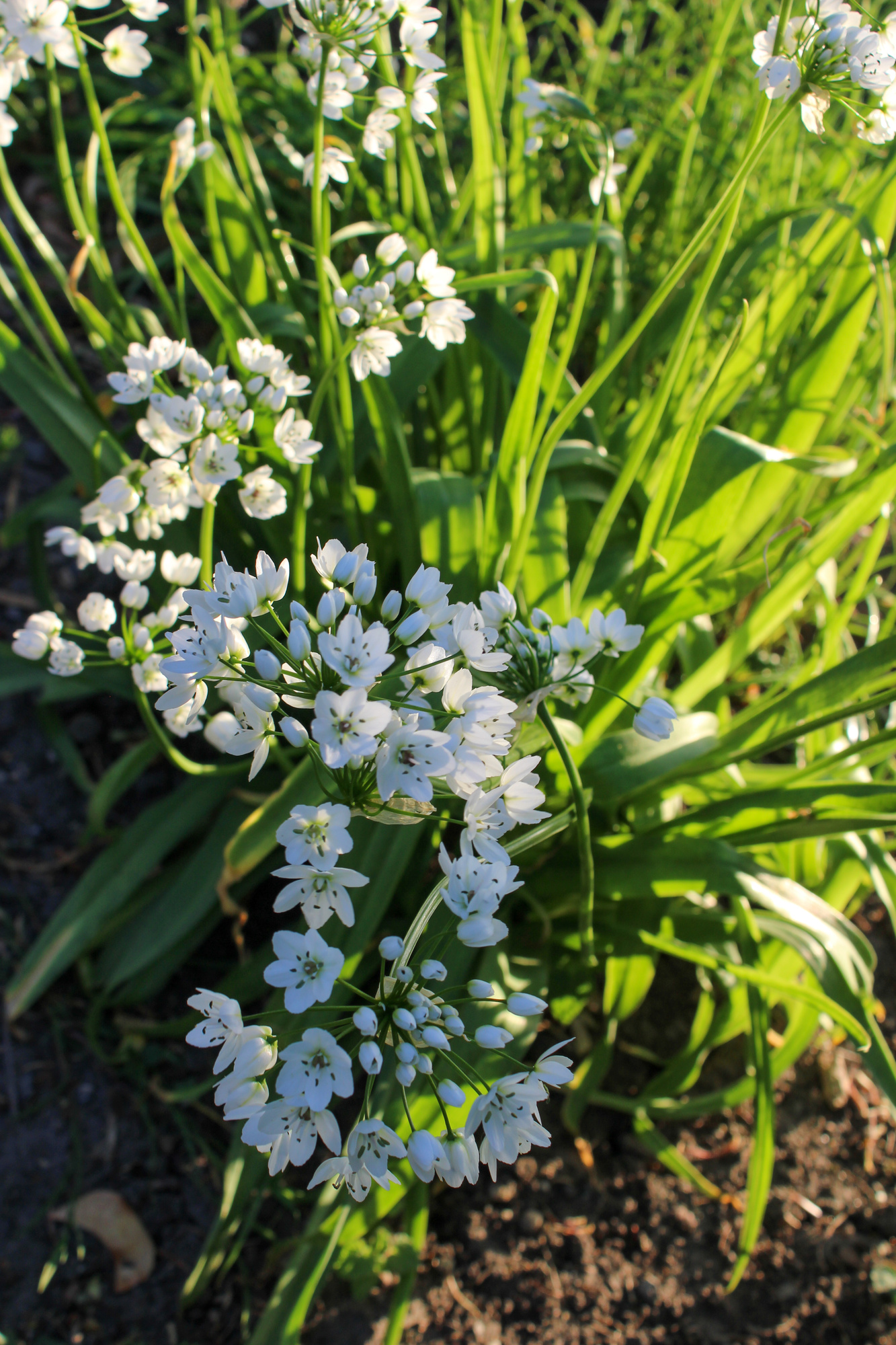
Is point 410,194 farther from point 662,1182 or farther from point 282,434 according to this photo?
point 662,1182

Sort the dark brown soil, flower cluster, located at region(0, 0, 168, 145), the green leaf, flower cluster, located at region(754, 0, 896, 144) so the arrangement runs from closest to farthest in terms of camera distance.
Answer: flower cluster, located at region(754, 0, 896, 144), flower cluster, located at region(0, 0, 168, 145), the dark brown soil, the green leaf

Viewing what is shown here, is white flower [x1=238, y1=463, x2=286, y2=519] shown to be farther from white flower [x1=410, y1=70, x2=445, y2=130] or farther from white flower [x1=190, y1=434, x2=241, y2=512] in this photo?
white flower [x1=410, y1=70, x2=445, y2=130]

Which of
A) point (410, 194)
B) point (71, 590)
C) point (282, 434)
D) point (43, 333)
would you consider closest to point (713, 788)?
point (282, 434)

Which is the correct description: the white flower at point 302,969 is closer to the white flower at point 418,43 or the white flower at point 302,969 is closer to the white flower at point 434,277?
the white flower at point 434,277

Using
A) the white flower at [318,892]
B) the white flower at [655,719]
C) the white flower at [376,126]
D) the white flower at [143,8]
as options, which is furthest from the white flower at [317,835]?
the white flower at [143,8]

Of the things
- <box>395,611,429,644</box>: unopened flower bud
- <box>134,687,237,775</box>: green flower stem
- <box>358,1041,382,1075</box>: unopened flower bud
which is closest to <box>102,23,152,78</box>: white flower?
<box>134,687,237,775</box>: green flower stem
